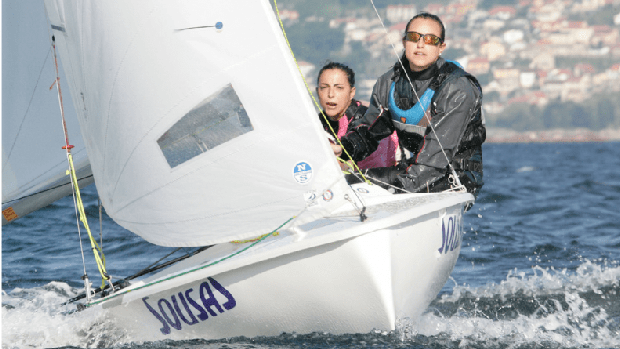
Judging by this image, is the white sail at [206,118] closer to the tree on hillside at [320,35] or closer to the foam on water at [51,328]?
the foam on water at [51,328]

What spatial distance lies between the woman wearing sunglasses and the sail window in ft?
3.54

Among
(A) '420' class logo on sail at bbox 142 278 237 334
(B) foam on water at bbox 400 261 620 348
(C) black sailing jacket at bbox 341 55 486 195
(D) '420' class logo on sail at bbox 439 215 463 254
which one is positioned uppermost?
(C) black sailing jacket at bbox 341 55 486 195

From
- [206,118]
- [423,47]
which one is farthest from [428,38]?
[206,118]

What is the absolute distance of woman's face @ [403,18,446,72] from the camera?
166 inches

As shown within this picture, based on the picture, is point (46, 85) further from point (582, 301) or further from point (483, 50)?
point (483, 50)

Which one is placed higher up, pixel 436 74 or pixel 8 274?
pixel 436 74

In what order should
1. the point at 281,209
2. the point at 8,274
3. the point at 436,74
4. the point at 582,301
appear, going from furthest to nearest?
the point at 8,274, the point at 582,301, the point at 436,74, the point at 281,209

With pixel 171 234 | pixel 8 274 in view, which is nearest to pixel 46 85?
pixel 171 234

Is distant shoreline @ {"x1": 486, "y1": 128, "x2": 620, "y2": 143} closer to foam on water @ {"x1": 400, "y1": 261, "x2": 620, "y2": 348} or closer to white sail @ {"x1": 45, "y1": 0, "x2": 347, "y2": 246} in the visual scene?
foam on water @ {"x1": 400, "y1": 261, "x2": 620, "y2": 348}

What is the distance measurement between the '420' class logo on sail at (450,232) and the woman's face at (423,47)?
942mm

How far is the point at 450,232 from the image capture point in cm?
396

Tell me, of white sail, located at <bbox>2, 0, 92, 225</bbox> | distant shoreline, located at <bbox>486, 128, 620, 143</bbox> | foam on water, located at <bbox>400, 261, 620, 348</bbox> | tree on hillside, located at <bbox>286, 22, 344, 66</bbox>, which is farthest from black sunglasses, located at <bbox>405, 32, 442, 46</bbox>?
distant shoreline, located at <bbox>486, 128, 620, 143</bbox>

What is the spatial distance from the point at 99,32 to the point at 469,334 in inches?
95.0

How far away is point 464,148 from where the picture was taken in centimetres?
445
